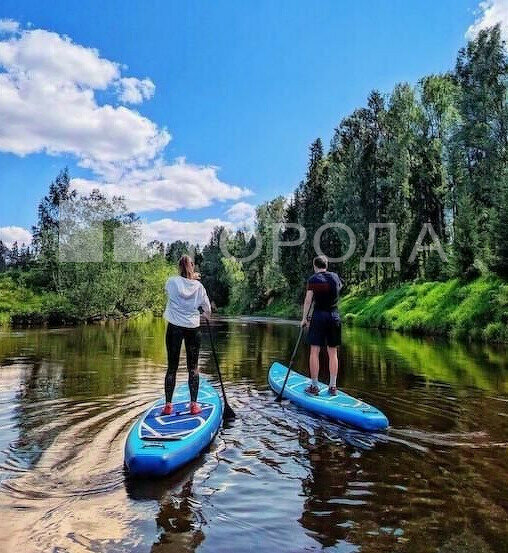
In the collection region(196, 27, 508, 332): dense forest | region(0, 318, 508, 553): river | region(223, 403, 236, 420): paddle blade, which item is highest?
region(196, 27, 508, 332): dense forest

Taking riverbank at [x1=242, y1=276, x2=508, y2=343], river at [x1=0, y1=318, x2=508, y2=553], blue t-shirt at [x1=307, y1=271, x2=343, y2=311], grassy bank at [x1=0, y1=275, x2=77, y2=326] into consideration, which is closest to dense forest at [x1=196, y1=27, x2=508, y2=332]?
riverbank at [x1=242, y1=276, x2=508, y2=343]

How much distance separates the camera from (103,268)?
1858 inches

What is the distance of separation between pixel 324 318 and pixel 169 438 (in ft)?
12.2

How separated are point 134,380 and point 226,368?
3169 mm

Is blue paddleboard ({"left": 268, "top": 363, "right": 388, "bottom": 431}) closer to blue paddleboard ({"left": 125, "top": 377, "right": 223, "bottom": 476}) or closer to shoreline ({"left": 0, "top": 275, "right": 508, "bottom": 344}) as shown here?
Result: blue paddleboard ({"left": 125, "top": 377, "right": 223, "bottom": 476})

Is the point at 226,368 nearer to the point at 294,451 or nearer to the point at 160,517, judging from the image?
the point at 294,451

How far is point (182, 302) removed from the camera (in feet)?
23.2

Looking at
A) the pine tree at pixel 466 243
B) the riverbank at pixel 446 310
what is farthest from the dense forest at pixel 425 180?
the riverbank at pixel 446 310

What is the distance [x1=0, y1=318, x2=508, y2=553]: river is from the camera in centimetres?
393

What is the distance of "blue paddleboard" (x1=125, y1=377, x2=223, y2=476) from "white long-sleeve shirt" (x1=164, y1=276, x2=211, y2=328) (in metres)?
1.25

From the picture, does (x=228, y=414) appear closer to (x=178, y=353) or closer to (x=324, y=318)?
(x=178, y=353)

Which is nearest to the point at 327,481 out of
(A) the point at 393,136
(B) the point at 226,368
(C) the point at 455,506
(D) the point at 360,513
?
(D) the point at 360,513

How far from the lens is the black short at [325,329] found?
334 inches

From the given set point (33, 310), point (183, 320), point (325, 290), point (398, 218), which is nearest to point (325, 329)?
point (325, 290)
